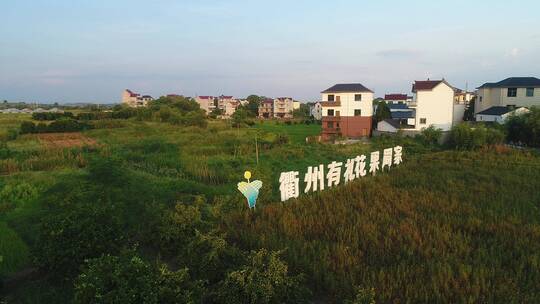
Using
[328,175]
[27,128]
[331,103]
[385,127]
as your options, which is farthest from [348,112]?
[27,128]

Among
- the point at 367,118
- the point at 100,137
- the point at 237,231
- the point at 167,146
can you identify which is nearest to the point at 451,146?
the point at 367,118

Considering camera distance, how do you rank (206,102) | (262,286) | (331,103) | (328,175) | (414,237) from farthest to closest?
(206,102), (331,103), (328,175), (414,237), (262,286)

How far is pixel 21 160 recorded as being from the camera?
16.8 m

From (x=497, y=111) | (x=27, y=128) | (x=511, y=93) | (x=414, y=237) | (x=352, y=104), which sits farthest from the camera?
(x=511, y=93)

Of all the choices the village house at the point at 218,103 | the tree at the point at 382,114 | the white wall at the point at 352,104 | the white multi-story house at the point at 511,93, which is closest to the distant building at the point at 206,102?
the village house at the point at 218,103

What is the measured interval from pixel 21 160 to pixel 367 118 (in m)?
24.4

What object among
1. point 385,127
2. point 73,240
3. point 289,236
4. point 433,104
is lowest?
point 289,236

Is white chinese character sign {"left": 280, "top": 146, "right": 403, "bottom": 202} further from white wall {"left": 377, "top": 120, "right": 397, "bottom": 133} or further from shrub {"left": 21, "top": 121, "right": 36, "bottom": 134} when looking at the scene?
shrub {"left": 21, "top": 121, "right": 36, "bottom": 134}

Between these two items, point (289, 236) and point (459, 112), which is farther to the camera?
point (459, 112)

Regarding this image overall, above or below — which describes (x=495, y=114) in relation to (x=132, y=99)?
below

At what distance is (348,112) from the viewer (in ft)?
102

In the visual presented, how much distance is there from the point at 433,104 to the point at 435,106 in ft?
0.79

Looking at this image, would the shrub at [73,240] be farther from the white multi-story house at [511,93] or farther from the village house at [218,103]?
the village house at [218,103]

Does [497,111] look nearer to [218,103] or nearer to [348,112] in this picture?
[348,112]
